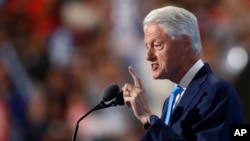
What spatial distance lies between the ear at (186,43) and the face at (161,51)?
0.8 inches

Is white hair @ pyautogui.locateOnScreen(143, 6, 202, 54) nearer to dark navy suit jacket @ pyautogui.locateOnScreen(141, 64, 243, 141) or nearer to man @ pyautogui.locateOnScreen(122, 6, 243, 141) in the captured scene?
man @ pyautogui.locateOnScreen(122, 6, 243, 141)

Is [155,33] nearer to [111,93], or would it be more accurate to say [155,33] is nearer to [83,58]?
[111,93]

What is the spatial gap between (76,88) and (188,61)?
13.6 feet

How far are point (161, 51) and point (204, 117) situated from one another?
0.36 meters

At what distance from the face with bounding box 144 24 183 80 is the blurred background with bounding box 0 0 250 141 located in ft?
9.22

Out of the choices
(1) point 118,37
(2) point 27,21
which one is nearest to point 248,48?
(1) point 118,37

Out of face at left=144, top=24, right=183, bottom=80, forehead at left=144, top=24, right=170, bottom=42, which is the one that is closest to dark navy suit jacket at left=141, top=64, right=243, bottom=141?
face at left=144, top=24, right=183, bottom=80

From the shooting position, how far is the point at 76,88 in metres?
8.07

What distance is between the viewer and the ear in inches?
155

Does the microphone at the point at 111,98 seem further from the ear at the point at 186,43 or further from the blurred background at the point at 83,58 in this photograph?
the blurred background at the point at 83,58

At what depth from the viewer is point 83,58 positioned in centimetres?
848

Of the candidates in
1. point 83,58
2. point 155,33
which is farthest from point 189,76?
point 83,58

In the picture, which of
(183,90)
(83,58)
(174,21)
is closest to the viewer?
(174,21)

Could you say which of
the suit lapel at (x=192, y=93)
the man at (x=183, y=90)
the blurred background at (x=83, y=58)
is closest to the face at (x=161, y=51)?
the man at (x=183, y=90)
